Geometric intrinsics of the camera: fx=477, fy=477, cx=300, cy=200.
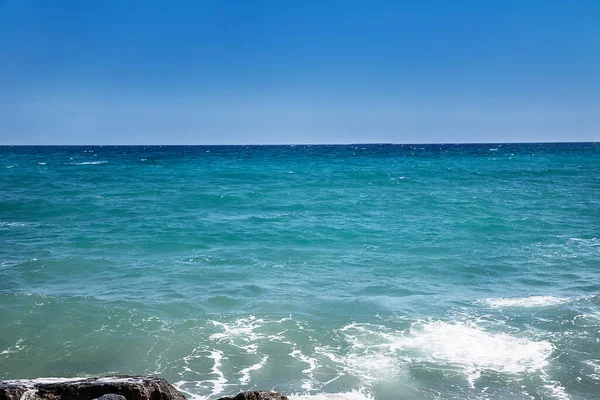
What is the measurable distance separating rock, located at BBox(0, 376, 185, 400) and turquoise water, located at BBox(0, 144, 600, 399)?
3117 millimetres

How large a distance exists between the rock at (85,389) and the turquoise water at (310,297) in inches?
123

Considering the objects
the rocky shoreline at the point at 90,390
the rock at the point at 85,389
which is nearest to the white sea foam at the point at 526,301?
the rocky shoreline at the point at 90,390

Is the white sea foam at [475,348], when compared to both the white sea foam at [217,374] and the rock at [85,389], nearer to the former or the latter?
the white sea foam at [217,374]

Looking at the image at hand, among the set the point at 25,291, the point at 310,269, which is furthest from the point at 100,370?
the point at 310,269

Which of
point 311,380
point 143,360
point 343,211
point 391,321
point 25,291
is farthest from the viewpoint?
point 343,211

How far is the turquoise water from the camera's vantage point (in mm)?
8938

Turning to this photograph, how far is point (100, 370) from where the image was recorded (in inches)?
355

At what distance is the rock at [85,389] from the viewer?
4918mm

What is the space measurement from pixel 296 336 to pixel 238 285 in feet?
12.8

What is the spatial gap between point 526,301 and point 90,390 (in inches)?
445

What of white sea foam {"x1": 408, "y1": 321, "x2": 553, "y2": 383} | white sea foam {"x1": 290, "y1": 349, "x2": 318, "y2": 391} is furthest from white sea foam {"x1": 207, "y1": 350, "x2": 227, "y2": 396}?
white sea foam {"x1": 408, "y1": 321, "x2": 553, "y2": 383}

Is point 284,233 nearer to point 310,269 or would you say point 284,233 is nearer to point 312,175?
point 310,269

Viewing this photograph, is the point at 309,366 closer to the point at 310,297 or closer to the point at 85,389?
the point at 310,297

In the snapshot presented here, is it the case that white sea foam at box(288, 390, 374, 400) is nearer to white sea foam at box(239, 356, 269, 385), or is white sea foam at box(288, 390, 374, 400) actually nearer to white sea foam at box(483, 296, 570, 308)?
white sea foam at box(239, 356, 269, 385)
